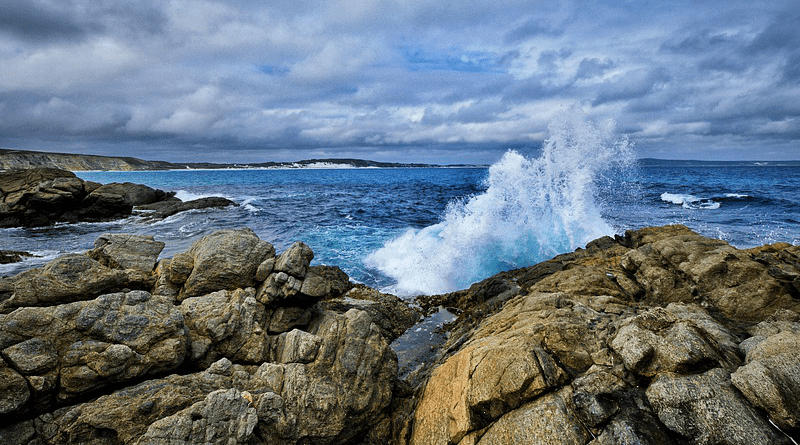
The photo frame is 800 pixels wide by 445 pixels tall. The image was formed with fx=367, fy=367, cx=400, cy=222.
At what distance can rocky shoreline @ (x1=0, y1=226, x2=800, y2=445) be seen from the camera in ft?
15.7

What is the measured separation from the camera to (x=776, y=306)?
7.34 metres

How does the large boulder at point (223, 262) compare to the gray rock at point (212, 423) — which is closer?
the gray rock at point (212, 423)

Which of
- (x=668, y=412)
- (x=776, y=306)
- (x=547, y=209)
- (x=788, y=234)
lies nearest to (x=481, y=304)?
(x=776, y=306)

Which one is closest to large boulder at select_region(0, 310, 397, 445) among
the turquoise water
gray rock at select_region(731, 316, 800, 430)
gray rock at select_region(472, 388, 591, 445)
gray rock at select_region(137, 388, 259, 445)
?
gray rock at select_region(137, 388, 259, 445)

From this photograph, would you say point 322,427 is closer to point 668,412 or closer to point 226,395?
point 226,395

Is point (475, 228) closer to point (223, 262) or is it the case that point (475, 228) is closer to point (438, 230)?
point (438, 230)

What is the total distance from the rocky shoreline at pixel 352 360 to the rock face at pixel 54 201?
98.1ft

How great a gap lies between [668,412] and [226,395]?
A: 19.8 feet

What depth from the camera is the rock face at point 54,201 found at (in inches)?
1142

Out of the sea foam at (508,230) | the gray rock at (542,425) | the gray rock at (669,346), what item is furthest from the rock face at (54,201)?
the gray rock at (669,346)

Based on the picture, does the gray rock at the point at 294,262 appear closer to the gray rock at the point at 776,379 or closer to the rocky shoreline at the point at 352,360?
the rocky shoreline at the point at 352,360

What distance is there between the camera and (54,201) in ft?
97.7

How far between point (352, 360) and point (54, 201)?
35.6 meters

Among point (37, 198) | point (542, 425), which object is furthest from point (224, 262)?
point (37, 198)
